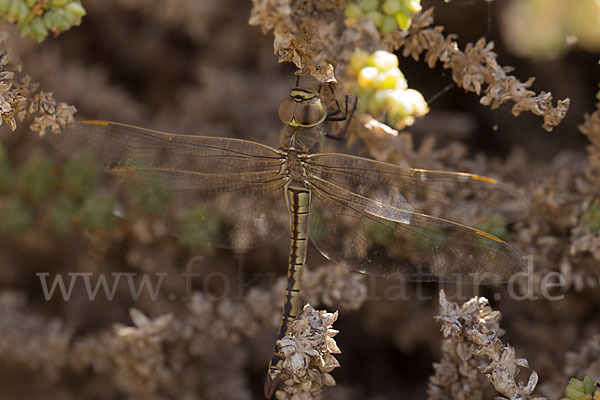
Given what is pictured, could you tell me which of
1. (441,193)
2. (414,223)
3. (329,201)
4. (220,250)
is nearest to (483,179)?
(441,193)

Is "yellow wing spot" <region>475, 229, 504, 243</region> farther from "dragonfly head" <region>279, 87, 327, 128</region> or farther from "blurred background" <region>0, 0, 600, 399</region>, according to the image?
"dragonfly head" <region>279, 87, 327, 128</region>

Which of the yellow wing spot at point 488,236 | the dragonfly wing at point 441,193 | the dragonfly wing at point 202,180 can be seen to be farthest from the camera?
the dragonfly wing at point 202,180

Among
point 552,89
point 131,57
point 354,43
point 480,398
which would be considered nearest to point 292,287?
point 480,398

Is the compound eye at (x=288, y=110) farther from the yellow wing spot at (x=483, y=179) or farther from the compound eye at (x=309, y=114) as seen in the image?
the yellow wing spot at (x=483, y=179)

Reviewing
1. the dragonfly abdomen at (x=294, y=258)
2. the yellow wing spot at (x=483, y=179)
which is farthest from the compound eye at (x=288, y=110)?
the yellow wing spot at (x=483, y=179)

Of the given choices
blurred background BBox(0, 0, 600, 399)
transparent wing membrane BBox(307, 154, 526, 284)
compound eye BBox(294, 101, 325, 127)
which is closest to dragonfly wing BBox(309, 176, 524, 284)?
transparent wing membrane BBox(307, 154, 526, 284)

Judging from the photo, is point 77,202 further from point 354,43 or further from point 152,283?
point 354,43

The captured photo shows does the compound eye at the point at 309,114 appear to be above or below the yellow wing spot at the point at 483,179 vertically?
above
